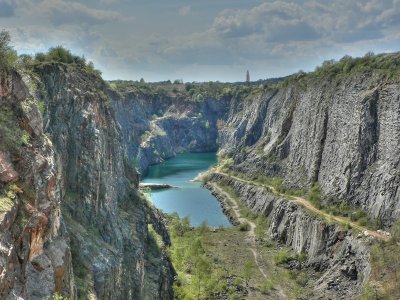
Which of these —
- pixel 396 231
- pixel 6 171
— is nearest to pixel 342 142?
pixel 396 231

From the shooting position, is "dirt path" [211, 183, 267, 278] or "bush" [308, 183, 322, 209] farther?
"bush" [308, 183, 322, 209]

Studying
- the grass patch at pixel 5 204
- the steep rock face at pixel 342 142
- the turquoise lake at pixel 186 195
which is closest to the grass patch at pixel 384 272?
the steep rock face at pixel 342 142

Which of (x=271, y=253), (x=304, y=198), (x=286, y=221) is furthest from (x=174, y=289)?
(x=304, y=198)

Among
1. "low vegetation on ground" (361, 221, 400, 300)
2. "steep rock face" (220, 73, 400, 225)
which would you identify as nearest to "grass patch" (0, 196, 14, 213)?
"low vegetation on ground" (361, 221, 400, 300)

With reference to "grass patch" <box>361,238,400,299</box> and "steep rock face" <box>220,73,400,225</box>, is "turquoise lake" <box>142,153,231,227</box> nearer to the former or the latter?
"steep rock face" <box>220,73,400,225</box>

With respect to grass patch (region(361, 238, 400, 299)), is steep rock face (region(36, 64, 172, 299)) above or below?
above

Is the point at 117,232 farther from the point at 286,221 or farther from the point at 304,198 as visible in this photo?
the point at 304,198

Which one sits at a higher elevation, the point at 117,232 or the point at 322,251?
the point at 117,232

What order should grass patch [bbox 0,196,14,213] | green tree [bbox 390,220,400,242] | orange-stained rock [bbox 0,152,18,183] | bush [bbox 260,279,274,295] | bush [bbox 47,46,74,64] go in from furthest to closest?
1. bush [bbox 260,279,274,295]
2. green tree [bbox 390,220,400,242]
3. bush [bbox 47,46,74,64]
4. orange-stained rock [bbox 0,152,18,183]
5. grass patch [bbox 0,196,14,213]
